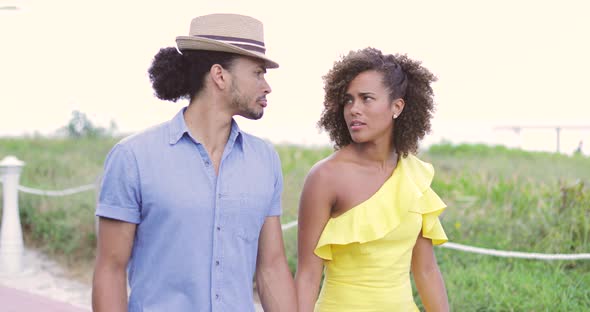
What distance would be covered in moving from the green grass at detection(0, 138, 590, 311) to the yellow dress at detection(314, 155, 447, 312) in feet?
9.06

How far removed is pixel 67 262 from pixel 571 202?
5.91 m

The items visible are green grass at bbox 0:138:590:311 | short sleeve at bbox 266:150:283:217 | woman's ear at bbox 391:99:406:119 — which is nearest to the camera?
short sleeve at bbox 266:150:283:217

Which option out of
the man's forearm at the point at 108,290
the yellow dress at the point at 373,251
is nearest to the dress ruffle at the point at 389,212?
the yellow dress at the point at 373,251

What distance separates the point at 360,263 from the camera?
3.07 m

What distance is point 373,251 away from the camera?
120 inches

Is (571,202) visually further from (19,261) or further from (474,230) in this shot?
(19,261)

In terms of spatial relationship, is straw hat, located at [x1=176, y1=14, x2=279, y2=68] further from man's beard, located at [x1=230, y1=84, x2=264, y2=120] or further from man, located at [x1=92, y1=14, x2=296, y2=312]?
man's beard, located at [x1=230, y1=84, x2=264, y2=120]

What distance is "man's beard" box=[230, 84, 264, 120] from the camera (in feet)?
8.62

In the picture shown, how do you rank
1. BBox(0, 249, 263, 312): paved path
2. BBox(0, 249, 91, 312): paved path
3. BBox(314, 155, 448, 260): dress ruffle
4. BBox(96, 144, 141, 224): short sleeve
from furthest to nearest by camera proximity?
BBox(0, 249, 91, 312): paved path < BBox(0, 249, 263, 312): paved path < BBox(314, 155, 448, 260): dress ruffle < BBox(96, 144, 141, 224): short sleeve

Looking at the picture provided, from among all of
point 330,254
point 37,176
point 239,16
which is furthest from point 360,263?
point 37,176

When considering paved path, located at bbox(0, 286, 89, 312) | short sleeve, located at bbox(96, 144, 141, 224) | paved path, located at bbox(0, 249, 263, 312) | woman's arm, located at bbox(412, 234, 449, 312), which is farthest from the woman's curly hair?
paved path, located at bbox(0, 286, 89, 312)

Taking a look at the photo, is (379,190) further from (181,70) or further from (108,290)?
(108,290)

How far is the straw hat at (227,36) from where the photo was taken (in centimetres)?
262

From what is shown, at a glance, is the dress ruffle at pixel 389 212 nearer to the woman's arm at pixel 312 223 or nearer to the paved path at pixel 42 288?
the woman's arm at pixel 312 223
